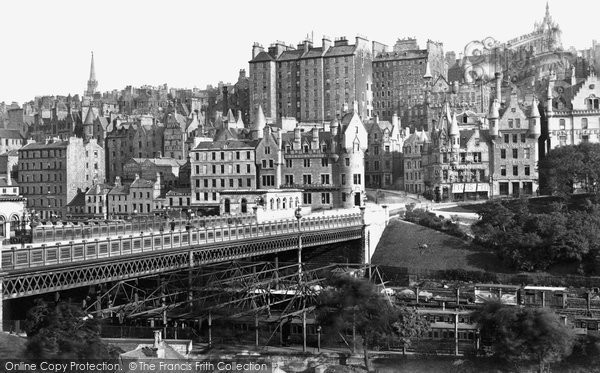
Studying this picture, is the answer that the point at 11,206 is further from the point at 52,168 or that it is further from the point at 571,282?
the point at 571,282

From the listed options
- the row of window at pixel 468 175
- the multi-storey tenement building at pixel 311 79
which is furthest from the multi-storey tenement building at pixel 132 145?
the row of window at pixel 468 175

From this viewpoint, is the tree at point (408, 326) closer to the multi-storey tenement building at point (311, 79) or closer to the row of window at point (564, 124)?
the row of window at point (564, 124)

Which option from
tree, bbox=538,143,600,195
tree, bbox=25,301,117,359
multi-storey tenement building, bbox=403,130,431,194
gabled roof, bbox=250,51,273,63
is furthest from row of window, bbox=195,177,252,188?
tree, bbox=25,301,117,359

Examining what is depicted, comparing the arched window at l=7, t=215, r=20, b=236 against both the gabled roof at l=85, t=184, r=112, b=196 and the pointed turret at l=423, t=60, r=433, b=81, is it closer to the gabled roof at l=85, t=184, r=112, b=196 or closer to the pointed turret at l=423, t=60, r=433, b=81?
the gabled roof at l=85, t=184, r=112, b=196

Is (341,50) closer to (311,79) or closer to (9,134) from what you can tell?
(311,79)

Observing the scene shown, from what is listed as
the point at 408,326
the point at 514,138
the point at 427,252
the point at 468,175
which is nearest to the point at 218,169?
the point at 468,175
